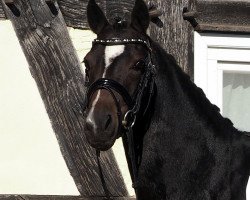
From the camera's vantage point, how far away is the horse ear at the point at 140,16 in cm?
475

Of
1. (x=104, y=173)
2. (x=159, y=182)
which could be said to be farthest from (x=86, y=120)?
(x=104, y=173)

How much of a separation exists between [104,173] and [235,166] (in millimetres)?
1035

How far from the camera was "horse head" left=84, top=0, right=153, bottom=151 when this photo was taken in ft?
14.7

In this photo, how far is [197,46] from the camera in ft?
19.1

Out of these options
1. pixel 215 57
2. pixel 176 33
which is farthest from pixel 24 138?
pixel 215 57

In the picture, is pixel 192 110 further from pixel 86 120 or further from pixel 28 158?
pixel 28 158

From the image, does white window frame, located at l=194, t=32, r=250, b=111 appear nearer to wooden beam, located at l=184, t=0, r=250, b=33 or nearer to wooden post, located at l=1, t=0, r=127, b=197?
wooden beam, located at l=184, t=0, r=250, b=33

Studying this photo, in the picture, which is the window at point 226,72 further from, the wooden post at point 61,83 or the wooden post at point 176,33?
the wooden post at point 61,83

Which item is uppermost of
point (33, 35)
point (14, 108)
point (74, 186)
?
point (33, 35)

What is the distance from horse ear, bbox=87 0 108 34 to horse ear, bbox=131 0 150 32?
152 mm

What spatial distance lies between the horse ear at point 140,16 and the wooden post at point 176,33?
3.14ft

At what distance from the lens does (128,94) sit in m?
4.59

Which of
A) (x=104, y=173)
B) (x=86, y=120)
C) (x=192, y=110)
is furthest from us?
(x=104, y=173)

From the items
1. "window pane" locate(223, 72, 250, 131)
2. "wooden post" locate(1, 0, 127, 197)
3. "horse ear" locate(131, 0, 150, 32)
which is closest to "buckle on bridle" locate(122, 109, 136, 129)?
"horse ear" locate(131, 0, 150, 32)
